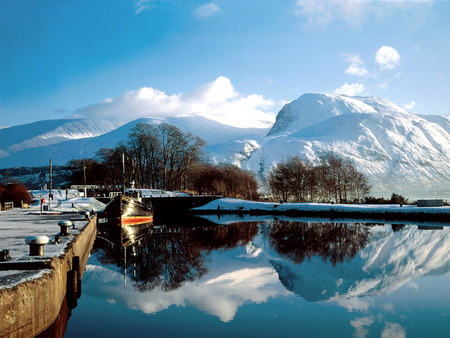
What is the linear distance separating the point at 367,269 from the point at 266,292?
6.20m

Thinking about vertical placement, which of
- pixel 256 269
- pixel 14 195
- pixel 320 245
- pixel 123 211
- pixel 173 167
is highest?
pixel 173 167

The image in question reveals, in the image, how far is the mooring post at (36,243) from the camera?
999 centimetres

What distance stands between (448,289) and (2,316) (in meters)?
13.1

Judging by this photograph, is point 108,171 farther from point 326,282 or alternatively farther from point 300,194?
point 326,282

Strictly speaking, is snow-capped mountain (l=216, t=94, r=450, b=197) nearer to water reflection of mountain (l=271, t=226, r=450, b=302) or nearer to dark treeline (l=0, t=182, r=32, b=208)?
dark treeline (l=0, t=182, r=32, b=208)

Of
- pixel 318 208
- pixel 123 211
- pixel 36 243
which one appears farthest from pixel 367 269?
pixel 318 208

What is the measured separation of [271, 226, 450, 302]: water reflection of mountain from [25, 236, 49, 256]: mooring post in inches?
300

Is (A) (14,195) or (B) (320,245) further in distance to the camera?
(A) (14,195)

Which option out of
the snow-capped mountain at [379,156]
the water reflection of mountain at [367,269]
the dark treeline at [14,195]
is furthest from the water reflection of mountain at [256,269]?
the snow-capped mountain at [379,156]

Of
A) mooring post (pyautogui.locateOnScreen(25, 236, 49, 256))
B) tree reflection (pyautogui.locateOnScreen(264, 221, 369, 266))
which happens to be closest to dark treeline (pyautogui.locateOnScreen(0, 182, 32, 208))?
tree reflection (pyautogui.locateOnScreen(264, 221, 369, 266))

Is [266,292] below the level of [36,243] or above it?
below

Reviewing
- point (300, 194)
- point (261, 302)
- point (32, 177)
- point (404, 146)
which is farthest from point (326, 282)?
point (404, 146)

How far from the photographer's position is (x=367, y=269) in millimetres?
16812

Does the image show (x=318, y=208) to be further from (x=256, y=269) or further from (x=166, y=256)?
(x=256, y=269)
